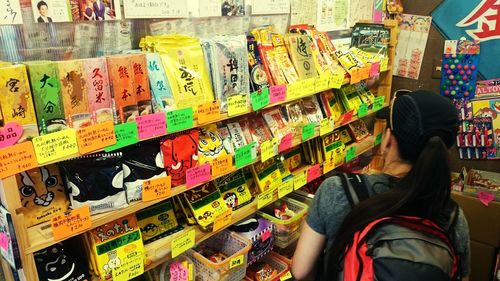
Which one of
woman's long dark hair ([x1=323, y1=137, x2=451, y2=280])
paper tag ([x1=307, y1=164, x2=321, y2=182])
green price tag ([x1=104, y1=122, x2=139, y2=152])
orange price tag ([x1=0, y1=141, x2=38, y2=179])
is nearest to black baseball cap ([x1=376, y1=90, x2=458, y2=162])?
woman's long dark hair ([x1=323, y1=137, x2=451, y2=280])

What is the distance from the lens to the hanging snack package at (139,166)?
56.7 inches

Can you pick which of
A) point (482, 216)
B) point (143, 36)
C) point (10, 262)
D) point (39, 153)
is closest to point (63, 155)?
point (39, 153)

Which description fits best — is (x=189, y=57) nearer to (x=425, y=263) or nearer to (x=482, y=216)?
(x=425, y=263)

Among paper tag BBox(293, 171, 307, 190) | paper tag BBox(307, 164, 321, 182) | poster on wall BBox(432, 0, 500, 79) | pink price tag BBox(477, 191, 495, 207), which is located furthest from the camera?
poster on wall BBox(432, 0, 500, 79)

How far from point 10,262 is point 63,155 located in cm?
39

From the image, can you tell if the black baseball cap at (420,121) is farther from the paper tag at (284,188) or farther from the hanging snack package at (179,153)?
the paper tag at (284,188)

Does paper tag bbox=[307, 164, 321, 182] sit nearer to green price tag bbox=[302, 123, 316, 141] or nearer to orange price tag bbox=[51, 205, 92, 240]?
green price tag bbox=[302, 123, 316, 141]

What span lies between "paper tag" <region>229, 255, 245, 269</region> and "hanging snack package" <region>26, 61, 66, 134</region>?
3.19ft

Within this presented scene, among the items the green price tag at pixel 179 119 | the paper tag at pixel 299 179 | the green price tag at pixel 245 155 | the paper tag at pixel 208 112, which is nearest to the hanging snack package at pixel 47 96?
the green price tag at pixel 179 119

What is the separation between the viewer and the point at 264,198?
203 cm

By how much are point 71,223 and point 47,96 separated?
420 mm

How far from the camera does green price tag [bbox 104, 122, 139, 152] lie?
1.30 metres

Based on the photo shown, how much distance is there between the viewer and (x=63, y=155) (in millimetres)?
1182

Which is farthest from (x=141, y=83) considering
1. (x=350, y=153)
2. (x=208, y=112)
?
(x=350, y=153)
